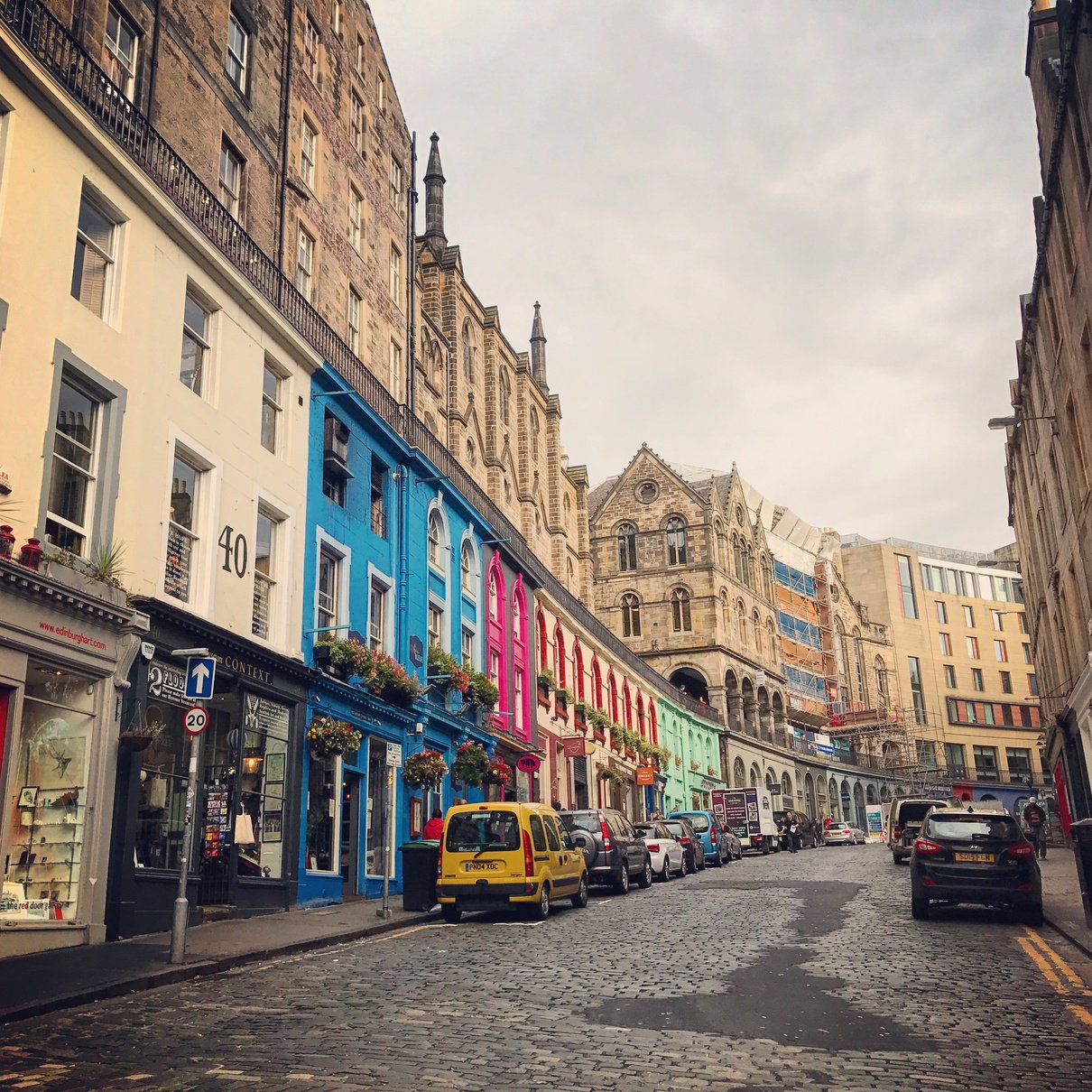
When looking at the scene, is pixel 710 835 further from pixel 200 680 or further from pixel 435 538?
pixel 200 680

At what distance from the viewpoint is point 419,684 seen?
23750 mm

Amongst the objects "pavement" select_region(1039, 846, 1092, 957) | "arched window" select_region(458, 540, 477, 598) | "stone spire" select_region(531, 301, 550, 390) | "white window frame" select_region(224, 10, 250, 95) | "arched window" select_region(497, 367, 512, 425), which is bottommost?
"pavement" select_region(1039, 846, 1092, 957)

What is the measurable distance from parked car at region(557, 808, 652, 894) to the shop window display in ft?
31.8

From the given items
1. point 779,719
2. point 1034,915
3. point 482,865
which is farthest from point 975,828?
point 779,719

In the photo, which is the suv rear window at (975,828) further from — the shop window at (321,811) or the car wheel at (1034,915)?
the shop window at (321,811)

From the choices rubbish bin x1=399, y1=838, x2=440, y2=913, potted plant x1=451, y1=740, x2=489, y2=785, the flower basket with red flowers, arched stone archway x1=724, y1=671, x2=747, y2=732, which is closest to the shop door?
rubbish bin x1=399, y1=838, x2=440, y2=913

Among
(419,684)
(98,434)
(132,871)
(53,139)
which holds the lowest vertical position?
(132,871)

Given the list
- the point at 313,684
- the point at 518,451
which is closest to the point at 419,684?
the point at 313,684

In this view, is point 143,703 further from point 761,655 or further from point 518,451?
point 761,655

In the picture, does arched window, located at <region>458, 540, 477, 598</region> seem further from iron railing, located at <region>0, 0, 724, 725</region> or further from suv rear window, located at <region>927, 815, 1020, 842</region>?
suv rear window, located at <region>927, 815, 1020, 842</region>

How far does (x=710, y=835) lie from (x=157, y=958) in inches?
990

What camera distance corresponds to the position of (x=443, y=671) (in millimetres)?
25688

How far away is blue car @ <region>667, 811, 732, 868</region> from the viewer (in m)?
33.6

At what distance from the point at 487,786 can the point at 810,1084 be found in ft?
78.2
